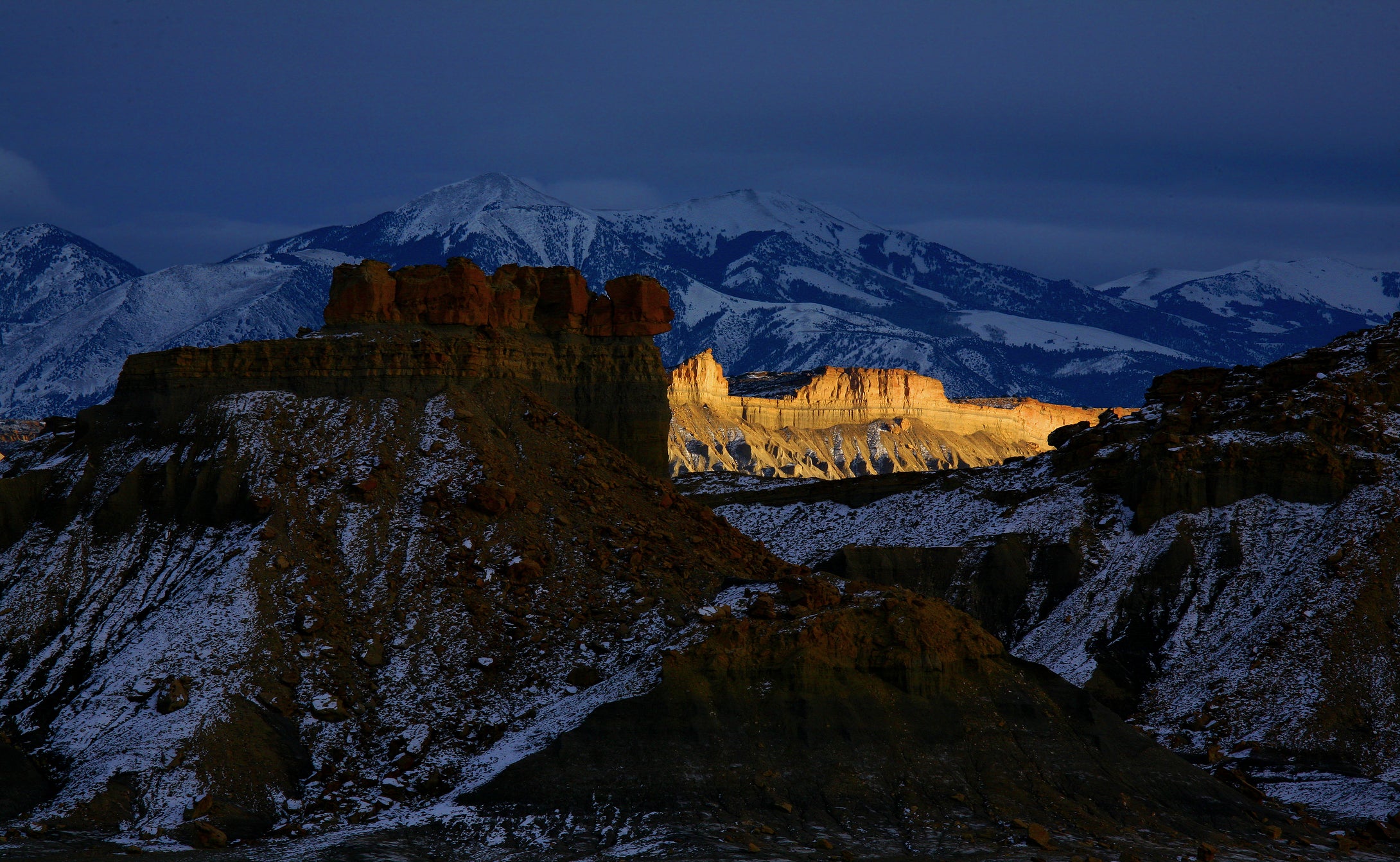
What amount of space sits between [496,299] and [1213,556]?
1163 inches

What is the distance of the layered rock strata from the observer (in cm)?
4841

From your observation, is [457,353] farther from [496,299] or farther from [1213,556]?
[1213,556]

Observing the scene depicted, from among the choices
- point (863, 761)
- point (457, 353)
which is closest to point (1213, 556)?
point (863, 761)

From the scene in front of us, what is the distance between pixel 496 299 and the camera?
52344 millimetres

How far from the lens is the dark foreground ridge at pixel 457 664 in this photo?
113ft

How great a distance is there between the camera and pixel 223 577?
136 ft

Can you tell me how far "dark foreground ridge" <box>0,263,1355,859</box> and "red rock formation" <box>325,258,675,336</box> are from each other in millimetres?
377

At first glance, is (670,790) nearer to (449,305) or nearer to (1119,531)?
(449,305)

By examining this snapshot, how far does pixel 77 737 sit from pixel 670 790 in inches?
577

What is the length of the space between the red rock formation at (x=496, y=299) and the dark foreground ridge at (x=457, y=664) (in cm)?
38

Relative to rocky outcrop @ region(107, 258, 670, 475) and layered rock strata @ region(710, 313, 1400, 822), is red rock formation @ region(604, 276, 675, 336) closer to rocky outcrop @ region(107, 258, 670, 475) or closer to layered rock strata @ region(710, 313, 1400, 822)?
rocky outcrop @ region(107, 258, 670, 475)

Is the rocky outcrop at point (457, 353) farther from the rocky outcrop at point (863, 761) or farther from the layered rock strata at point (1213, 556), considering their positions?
the layered rock strata at point (1213, 556)

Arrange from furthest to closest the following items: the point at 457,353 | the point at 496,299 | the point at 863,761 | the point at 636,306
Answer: the point at 636,306 < the point at 496,299 < the point at 457,353 < the point at 863,761

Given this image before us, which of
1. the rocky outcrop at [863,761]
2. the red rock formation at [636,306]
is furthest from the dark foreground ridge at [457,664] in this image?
the red rock formation at [636,306]
